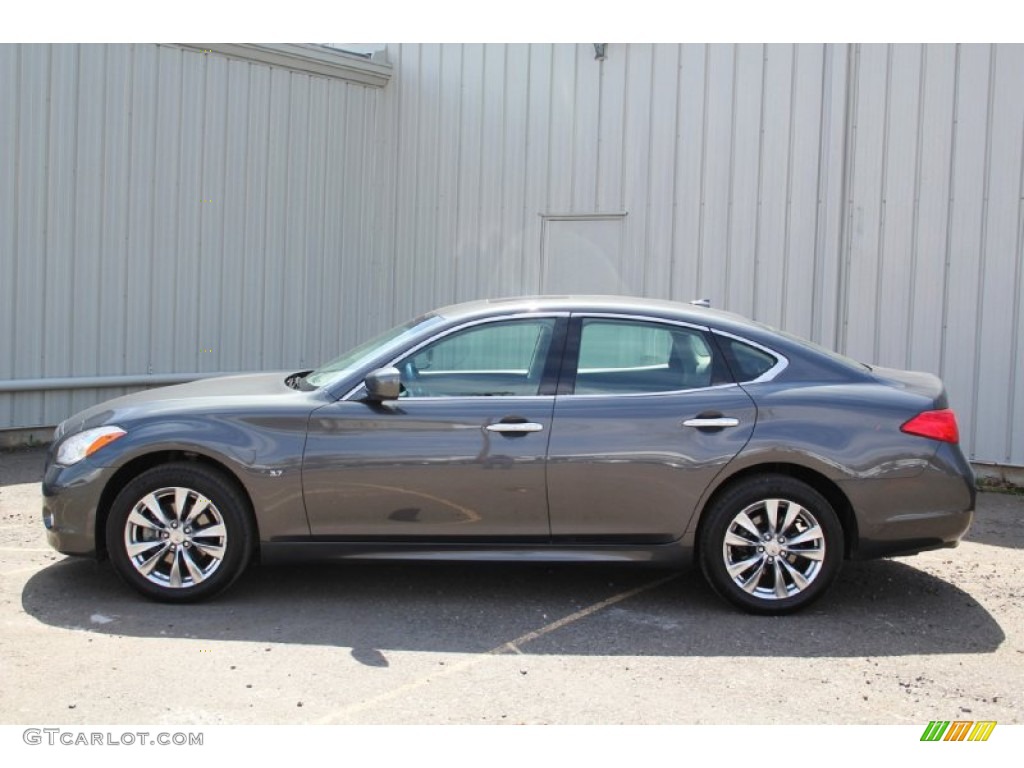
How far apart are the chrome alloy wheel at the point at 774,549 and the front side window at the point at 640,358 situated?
0.73 metres

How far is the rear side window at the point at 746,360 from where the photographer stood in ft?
18.8

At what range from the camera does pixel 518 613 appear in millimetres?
5699

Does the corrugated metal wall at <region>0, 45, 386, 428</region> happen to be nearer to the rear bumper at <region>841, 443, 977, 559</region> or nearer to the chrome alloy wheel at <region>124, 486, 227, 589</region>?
the chrome alloy wheel at <region>124, 486, 227, 589</region>

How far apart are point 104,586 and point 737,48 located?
7.26 m

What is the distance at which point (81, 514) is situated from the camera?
559 cm

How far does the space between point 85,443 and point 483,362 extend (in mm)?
2068

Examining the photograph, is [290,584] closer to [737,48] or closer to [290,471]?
[290,471]

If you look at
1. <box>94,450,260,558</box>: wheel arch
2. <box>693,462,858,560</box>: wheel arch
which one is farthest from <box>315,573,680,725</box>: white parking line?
<box>94,450,260,558</box>: wheel arch

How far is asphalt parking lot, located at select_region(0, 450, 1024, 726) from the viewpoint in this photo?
446 centimetres

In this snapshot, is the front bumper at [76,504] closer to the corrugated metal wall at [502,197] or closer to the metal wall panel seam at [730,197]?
the corrugated metal wall at [502,197]

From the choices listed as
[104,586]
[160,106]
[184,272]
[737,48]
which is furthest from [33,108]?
[737,48]

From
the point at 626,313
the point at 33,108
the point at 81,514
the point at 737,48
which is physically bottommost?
the point at 81,514

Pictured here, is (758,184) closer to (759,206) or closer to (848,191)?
(759,206)

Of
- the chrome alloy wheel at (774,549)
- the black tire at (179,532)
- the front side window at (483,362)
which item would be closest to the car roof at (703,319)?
the front side window at (483,362)
